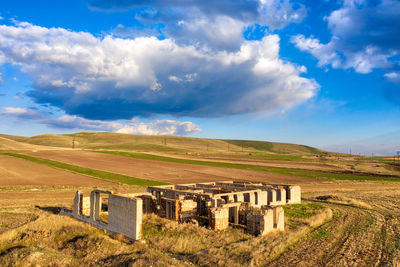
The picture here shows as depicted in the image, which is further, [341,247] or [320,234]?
[320,234]

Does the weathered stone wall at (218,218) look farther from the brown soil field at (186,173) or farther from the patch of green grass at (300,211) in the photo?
the brown soil field at (186,173)

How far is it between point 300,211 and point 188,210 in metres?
9.47

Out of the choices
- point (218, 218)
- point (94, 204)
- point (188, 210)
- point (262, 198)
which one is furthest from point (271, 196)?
point (94, 204)

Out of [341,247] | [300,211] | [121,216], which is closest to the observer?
[341,247]

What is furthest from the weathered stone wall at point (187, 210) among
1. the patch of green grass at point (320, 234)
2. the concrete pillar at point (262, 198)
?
the patch of green grass at point (320, 234)

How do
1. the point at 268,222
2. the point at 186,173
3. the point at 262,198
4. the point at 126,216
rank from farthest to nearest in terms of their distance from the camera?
the point at 186,173, the point at 262,198, the point at 268,222, the point at 126,216

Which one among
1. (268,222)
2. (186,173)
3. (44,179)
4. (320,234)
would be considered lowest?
(44,179)

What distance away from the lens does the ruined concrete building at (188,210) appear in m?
15.5

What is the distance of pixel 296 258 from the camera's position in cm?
1267

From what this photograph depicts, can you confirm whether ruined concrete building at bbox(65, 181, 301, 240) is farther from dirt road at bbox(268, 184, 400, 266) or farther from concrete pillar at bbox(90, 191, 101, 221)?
dirt road at bbox(268, 184, 400, 266)

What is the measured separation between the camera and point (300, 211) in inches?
910

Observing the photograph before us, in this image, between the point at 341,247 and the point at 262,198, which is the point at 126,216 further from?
the point at 262,198

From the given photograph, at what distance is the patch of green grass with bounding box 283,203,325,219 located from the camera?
2117cm

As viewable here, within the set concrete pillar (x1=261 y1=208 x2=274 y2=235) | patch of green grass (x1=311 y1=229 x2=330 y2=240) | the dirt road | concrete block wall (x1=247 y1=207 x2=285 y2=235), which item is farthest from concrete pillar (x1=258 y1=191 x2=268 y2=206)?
concrete pillar (x1=261 y1=208 x2=274 y2=235)
